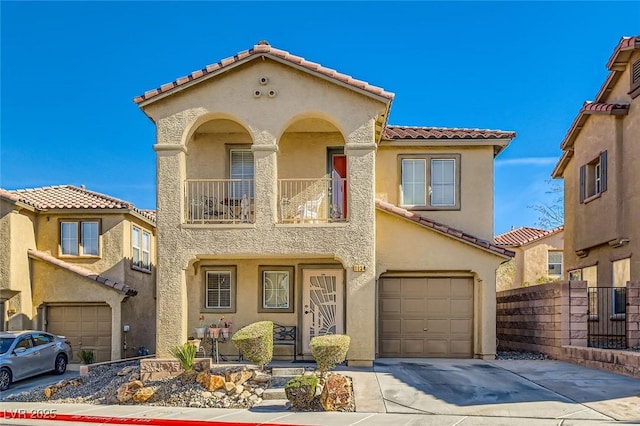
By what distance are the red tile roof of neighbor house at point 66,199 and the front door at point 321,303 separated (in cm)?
907

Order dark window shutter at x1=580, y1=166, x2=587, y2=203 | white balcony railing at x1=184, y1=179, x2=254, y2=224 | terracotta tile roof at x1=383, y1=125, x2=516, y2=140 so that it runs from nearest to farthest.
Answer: white balcony railing at x1=184, y1=179, x2=254, y2=224 → terracotta tile roof at x1=383, y1=125, x2=516, y2=140 → dark window shutter at x1=580, y1=166, x2=587, y2=203

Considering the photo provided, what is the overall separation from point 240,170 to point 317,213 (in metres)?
2.88

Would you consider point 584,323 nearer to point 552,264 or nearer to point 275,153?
point 275,153

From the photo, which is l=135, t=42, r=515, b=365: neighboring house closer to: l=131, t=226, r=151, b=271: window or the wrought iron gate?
the wrought iron gate

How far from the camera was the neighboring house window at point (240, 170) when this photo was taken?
19.0 meters

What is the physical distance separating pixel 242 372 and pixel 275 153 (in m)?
5.65

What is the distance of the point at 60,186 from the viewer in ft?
86.3

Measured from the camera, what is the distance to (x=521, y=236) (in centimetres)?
3716

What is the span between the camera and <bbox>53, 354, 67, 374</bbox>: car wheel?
66.4ft

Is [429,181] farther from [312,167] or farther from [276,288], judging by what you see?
[276,288]

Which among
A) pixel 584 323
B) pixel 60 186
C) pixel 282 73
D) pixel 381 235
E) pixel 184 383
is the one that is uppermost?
pixel 282 73

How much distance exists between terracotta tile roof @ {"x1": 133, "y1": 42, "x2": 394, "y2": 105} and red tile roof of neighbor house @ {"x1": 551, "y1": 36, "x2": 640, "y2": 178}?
25.9 ft

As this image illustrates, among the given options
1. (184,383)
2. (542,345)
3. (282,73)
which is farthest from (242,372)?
(542,345)

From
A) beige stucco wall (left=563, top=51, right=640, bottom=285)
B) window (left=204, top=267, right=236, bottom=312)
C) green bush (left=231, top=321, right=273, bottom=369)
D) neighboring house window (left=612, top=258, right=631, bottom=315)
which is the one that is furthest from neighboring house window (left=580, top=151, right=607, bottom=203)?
green bush (left=231, top=321, right=273, bottom=369)
